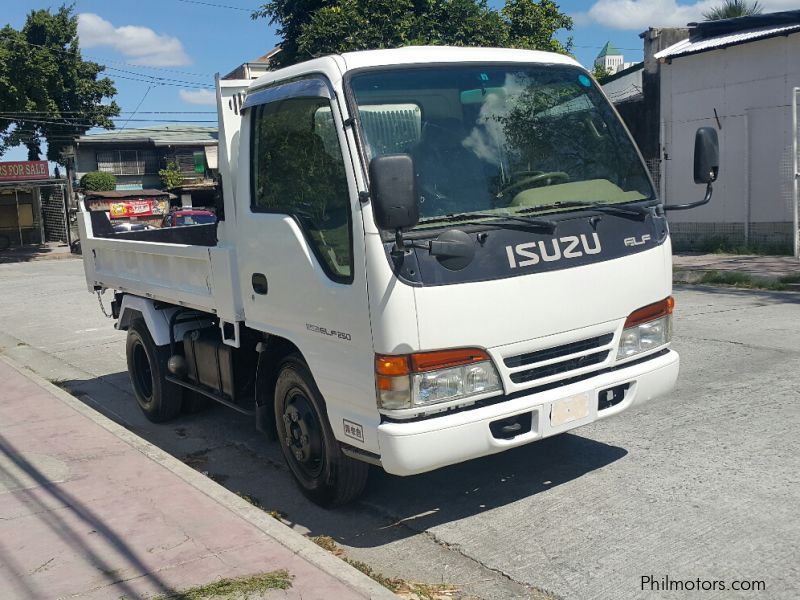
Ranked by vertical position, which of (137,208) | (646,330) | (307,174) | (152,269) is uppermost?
(307,174)

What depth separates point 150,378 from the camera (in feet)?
25.5

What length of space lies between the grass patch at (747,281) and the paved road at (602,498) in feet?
16.4

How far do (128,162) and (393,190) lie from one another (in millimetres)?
46023

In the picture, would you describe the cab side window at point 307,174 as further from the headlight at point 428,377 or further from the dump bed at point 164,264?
the dump bed at point 164,264

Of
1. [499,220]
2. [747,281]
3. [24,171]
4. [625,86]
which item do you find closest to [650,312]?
[499,220]

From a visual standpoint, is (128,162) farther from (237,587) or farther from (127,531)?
Answer: (237,587)

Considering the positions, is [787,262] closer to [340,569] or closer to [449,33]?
[449,33]

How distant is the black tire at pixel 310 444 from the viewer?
16.0ft

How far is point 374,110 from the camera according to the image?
14.6 ft

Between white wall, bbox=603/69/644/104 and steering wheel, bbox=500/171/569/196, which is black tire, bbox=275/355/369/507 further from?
white wall, bbox=603/69/644/104

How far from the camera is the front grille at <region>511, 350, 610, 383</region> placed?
441 cm

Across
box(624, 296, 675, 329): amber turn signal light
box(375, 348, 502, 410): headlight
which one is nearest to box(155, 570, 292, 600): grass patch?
box(375, 348, 502, 410): headlight

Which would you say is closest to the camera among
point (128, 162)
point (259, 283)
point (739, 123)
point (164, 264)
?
point (259, 283)

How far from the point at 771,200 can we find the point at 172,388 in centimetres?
A: 1375
